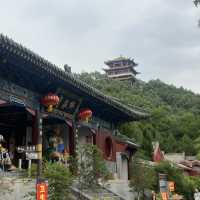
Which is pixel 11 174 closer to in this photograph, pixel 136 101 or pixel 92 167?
pixel 92 167

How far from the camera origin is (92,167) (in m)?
12.2

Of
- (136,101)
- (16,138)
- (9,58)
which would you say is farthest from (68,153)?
(136,101)

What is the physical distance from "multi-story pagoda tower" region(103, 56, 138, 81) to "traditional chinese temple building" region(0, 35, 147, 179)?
72123 mm

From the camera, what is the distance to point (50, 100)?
14.2 m

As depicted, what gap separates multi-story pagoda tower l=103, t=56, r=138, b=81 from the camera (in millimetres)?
93625

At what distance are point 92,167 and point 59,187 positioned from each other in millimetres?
2244

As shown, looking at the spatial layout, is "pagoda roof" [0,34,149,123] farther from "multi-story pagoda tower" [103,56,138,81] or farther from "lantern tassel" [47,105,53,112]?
"multi-story pagoda tower" [103,56,138,81]

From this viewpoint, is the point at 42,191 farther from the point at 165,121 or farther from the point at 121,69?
the point at 121,69

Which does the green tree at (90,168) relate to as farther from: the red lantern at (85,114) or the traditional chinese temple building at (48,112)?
the red lantern at (85,114)

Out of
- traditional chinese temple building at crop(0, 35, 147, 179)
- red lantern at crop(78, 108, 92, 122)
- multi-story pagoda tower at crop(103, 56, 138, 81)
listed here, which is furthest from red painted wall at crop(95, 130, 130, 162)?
multi-story pagoda tower at crop(103, 56, 138, 81)

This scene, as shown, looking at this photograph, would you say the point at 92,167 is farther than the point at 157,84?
No

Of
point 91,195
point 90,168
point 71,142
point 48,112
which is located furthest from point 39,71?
point 71,142

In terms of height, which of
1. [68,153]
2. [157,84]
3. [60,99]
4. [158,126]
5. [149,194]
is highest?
[157,84]

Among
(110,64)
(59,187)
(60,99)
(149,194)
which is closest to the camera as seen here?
(59,187)
